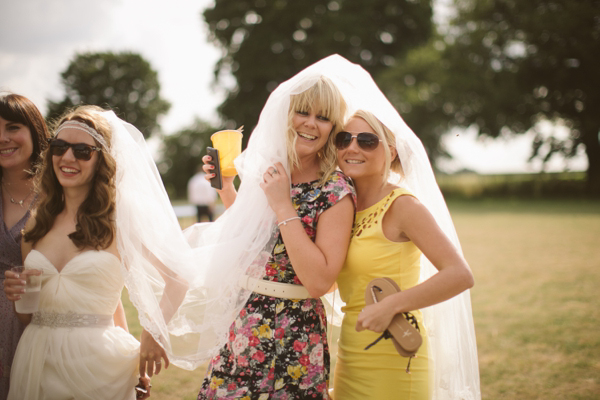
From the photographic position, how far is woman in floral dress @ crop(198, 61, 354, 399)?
2273mm

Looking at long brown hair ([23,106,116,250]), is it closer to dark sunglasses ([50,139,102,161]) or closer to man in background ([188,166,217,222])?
dark sunglasses ([50,139,102,161])

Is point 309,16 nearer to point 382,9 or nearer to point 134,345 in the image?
point 382,9

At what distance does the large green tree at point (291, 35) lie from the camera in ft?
89.6

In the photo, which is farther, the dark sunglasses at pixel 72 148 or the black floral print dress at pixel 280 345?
the dark sunglasses at pixel 72 148

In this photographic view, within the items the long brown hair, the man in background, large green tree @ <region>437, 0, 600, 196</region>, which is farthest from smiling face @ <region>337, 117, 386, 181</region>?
large green tree @ <region>437, 0, 600, 196</region>

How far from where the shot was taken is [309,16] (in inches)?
1109

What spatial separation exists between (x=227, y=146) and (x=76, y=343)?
154 cm

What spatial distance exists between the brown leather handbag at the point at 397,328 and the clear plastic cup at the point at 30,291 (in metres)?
1.88

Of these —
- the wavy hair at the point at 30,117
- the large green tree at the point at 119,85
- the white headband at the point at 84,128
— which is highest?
the large green tree at the point at 119,85

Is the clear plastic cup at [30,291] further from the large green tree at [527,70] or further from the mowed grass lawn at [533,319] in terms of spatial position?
the large green tree at [527,70]

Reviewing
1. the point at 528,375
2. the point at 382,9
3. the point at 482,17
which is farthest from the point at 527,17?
the point at 528,375

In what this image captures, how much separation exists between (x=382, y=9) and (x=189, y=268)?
97.6 feet

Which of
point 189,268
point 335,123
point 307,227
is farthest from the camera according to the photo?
point 189,268

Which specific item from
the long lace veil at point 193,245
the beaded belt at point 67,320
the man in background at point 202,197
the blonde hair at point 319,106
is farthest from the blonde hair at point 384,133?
the man in background at point 202,197
